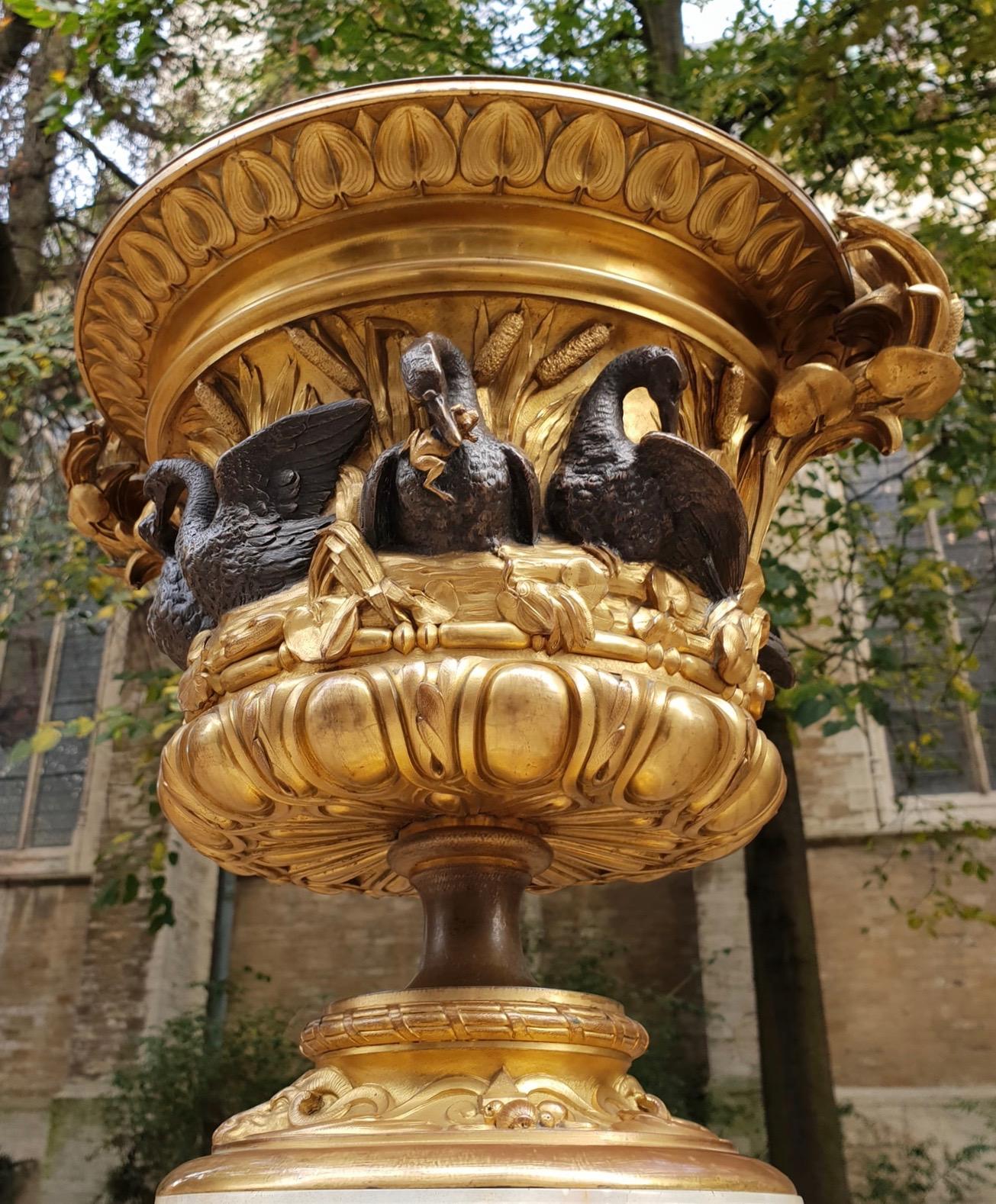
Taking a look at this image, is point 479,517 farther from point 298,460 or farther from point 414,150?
point 414,150

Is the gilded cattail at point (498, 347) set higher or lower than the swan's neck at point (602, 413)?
higher

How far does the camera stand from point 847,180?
568 centimetres

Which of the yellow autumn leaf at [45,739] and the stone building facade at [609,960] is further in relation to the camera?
the stone building facade at [609,960]

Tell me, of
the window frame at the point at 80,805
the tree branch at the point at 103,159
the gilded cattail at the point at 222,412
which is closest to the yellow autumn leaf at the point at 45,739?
the tree branch at the point at 103,159

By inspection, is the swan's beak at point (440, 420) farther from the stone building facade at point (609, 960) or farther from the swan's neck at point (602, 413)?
the stone building facade at point (609, 960)

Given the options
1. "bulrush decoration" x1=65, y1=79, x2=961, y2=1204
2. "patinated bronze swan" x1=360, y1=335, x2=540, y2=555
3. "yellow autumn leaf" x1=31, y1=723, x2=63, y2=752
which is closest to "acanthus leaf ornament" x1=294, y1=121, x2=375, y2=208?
"bulrush decoration" x1=65, y1=79, x2=961, y2=1204

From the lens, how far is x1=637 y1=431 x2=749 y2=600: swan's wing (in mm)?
830

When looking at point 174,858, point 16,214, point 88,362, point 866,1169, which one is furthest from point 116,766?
point 88,362

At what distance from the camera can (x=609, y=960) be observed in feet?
21.1

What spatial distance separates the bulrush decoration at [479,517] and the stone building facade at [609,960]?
4.50 metres

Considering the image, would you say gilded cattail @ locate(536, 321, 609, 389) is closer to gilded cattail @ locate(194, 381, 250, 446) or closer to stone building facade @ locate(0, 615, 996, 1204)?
gilded cattail @ locate(194, 381, 250, 446)

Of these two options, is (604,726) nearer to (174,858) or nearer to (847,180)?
(174,858)


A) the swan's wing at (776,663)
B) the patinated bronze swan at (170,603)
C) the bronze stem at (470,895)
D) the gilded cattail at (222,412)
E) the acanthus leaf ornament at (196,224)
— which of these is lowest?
the bronze stem at (470,895)

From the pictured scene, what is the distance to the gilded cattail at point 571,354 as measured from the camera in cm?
87
